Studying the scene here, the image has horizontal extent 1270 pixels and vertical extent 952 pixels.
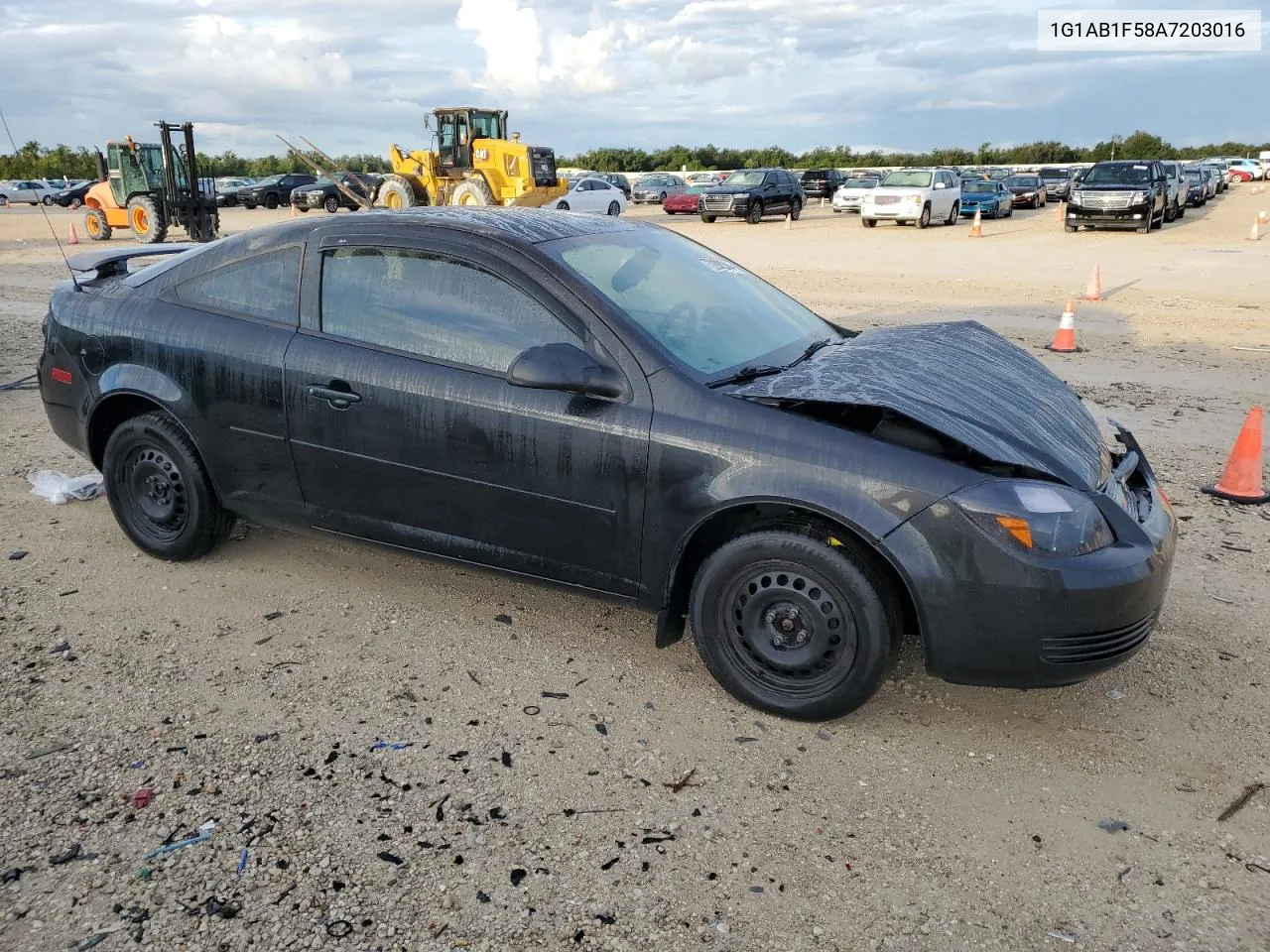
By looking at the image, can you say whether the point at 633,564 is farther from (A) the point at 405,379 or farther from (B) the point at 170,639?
(B) the point at 170,639

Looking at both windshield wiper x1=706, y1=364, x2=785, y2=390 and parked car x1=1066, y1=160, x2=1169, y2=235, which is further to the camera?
parked car x1=1066, y1=160, x2=1169, y2=235

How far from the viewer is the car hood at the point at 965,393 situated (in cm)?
313

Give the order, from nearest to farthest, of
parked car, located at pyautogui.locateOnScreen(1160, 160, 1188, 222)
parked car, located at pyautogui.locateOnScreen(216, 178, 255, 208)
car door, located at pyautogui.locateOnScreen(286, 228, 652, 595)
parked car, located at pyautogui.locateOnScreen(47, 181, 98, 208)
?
car door, located at pyautogui.locateOnScreen(286, 228, 652, 595), parked car, located at pyautogui.locateOnScreen(1160, 160, 1188, 222), parked car, located at pyautogui.locateOnScreen(216, 178, 255, 208), parked car, located at pyautogui.locateOnScreen(47, 181, 98, 208)

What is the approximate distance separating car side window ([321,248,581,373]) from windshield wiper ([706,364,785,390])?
1.66ft

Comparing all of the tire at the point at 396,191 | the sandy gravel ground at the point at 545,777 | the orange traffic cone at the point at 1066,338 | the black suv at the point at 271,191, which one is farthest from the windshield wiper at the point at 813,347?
the black suv at the point at 271,191

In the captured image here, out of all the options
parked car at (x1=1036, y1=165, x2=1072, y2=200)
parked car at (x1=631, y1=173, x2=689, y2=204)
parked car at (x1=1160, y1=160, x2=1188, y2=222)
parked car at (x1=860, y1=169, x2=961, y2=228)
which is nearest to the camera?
parked car at (x1=1160, y1=160, x2=1188, y2=222)

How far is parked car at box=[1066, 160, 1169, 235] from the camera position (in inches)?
945

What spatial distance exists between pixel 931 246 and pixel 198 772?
72.4ft

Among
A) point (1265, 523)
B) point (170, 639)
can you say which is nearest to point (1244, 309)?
point (1265, 523)

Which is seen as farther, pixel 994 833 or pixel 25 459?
pixel 25 459

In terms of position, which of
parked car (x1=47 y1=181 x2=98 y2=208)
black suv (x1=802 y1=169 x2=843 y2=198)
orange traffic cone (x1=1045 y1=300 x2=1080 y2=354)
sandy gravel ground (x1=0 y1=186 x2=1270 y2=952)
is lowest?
sandy gravel ground (x1=0 y1=186 x2=1270 y2=952)

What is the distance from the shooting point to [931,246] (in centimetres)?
2261

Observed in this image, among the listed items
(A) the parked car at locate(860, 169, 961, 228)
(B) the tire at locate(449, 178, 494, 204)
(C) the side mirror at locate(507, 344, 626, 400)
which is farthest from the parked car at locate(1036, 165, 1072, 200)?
(C) the side mirror at locate(507, 344, 626, 400)

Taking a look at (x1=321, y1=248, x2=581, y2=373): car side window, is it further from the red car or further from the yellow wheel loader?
the red car
